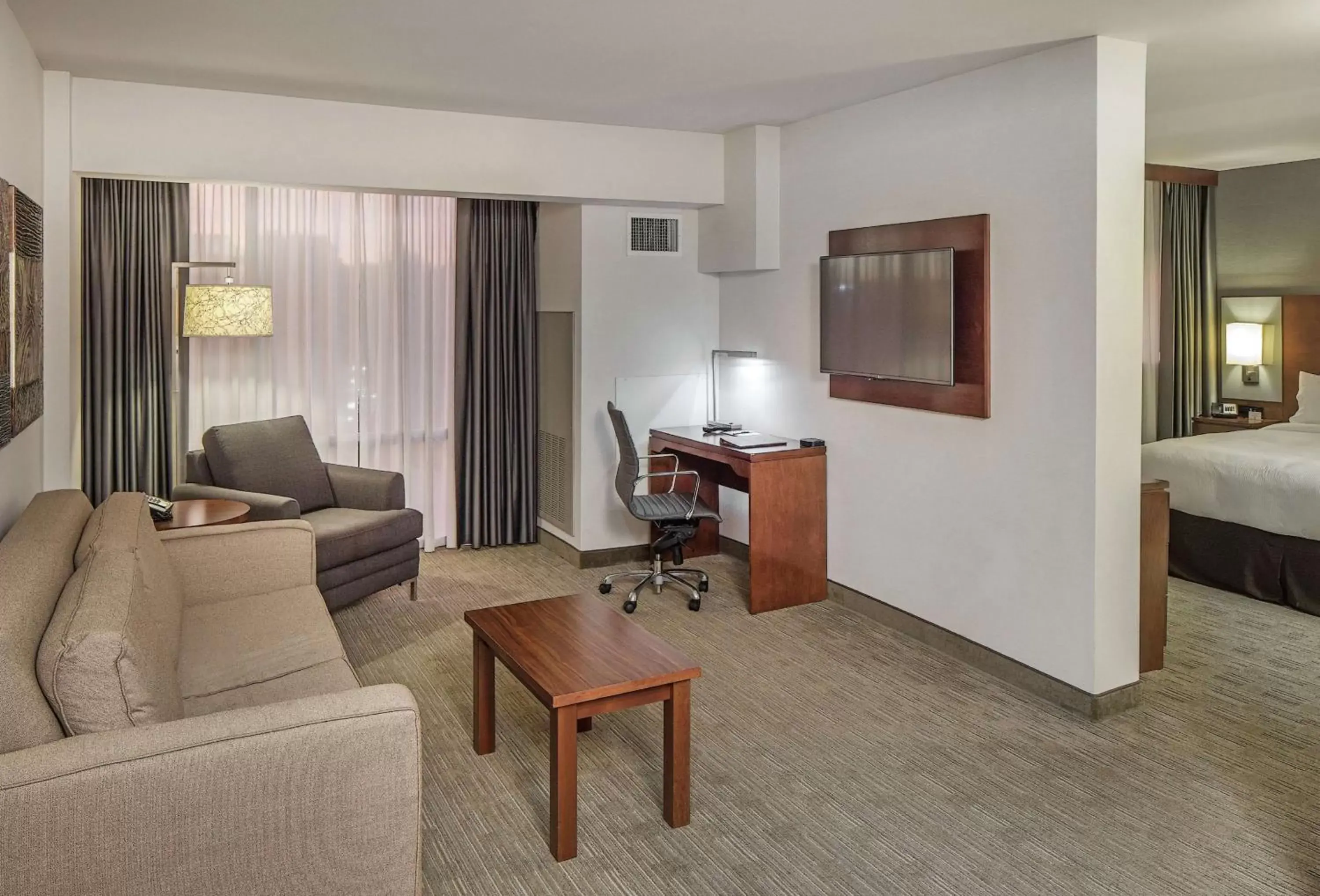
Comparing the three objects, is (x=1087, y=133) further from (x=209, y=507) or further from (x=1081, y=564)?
(x=209, y=507)

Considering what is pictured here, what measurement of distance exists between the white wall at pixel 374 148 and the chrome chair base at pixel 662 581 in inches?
77.8

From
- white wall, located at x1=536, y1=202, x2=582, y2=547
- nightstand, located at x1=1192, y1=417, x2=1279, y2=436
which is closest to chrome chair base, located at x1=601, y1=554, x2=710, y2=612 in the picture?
white wall, located at x1=536, y1=202, x2=582, y2=547

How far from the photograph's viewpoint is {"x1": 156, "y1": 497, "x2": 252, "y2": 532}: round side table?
153 inches

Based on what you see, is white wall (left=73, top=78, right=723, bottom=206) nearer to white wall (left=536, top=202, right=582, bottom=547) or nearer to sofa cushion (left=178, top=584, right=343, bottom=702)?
white wall (left=536, top=202, right=582, bottom=547)

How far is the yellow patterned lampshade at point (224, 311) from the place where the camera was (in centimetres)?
470

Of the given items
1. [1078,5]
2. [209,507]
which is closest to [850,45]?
[1078,5]

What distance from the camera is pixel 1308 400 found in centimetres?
619

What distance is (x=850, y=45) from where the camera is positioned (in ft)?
11.7

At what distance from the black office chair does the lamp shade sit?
398cm

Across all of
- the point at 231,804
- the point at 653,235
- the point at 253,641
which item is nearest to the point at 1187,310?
the point at 653,235

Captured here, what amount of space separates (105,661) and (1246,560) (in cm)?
502

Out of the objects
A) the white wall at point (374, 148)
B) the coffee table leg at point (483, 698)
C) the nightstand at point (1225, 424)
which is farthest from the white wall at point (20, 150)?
the nightstand at point (1225, 424)

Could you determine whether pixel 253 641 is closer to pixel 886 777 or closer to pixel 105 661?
pixel 105 661

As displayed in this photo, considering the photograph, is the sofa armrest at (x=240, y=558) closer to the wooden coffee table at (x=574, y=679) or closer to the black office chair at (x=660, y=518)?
the wooden coffee table at (x=574, y=679)
